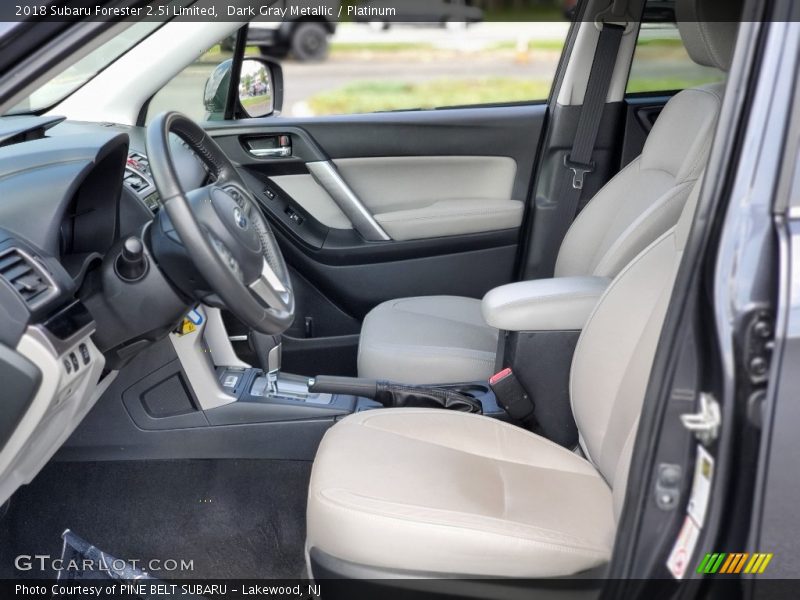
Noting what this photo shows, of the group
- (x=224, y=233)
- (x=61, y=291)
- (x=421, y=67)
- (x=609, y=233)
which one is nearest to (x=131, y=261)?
(x=61, y=291)

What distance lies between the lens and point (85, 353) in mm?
1513

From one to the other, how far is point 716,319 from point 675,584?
375mm

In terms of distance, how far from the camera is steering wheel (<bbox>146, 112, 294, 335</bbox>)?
4.27 ft

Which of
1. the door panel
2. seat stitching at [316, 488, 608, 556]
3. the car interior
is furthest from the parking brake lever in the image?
the door panel

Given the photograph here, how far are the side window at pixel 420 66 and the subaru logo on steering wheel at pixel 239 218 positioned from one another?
6604mm

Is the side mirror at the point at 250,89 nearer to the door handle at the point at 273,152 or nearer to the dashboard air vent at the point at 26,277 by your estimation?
the door handle at the point at 273,152

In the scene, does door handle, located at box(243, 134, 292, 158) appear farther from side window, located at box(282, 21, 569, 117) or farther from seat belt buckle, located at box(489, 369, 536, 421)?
side window, located at box(282, 21, 569, 117)

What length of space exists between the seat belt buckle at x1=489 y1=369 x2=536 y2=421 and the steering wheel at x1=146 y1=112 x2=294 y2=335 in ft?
1.95

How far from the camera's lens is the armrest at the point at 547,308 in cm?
190

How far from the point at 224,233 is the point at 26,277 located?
0.32 metres

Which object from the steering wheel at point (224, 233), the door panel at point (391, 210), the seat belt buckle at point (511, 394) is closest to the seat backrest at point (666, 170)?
the seat belt buckle at point (511, 394)

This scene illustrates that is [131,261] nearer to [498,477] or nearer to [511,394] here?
[498,477]

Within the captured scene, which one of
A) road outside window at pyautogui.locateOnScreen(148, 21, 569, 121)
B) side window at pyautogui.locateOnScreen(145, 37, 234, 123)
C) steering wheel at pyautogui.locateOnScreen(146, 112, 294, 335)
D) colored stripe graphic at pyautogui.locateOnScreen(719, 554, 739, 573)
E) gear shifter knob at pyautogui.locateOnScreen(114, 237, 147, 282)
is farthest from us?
road outside window at pyautogui.locateOnScreen(148, 21, 569, 121)

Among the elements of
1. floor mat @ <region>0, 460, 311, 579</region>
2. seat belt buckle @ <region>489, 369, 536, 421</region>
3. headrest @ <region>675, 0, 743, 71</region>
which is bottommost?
floor mat @ <region>0, 460, 311, 579</region>
